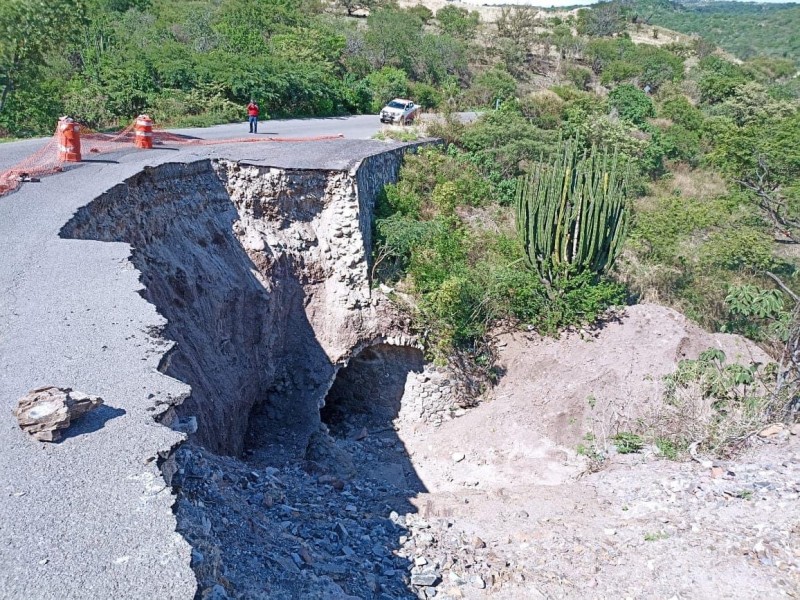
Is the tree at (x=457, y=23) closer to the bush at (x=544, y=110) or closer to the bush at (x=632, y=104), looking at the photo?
the bush at (x=632, y=104)

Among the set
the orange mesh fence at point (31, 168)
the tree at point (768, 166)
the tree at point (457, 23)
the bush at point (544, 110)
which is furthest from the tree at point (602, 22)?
the orange mesh fence at point (31, 168)

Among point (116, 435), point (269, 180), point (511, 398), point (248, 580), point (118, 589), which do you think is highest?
point (269, 180)

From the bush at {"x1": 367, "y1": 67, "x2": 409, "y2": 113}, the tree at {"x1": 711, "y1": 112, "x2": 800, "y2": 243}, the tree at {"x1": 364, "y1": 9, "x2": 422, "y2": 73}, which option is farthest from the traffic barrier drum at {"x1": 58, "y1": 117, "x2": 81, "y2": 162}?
the tree at {"x1": 364, "y1": 9, "x2": 422, "y2": 73}

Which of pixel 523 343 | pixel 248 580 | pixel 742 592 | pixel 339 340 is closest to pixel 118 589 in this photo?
pixel 248 580

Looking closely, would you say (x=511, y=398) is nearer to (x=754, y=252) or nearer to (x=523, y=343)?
(x=523, y=343)

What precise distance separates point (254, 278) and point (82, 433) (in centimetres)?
718

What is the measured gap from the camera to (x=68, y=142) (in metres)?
10.4

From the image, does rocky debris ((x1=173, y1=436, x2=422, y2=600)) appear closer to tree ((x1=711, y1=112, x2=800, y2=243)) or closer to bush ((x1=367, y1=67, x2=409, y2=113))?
tree ((x1=711, y1=112, x2=800, y2=243))

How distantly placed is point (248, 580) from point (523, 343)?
9.10 m

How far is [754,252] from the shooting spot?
15.1 m

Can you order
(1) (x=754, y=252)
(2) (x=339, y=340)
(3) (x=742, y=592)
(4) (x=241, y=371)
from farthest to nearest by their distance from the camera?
(1) (x=754, y=252) < (2) (x=339, y=340) < (4) (x=241, y=371) < (3) (x=742, y=592)

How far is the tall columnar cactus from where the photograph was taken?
13.0m

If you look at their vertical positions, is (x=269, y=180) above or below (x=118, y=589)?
above

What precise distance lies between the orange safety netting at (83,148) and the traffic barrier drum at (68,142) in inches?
5.0
